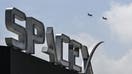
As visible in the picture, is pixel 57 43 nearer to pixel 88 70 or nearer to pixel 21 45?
pixel 21 45

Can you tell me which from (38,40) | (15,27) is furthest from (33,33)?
(15,27)

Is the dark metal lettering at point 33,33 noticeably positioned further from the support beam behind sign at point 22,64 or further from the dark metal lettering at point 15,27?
the support beam behind sign at point 22,64

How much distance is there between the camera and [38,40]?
39281 mm

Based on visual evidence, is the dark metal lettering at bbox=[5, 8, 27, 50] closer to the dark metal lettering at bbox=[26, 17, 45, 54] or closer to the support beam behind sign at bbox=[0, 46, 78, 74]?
the dark metal lettering at bbox=[26, 17, 45, 54]

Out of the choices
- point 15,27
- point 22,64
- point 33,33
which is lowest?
point 22,64

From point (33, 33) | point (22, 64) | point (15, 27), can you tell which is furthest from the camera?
point (33, 33)

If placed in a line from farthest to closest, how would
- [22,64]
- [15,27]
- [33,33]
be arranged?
[33,33] < [15,27] < [22,64]

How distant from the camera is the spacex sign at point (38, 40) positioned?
118ft

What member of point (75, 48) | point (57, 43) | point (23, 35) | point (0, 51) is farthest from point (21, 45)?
point (75, 48)

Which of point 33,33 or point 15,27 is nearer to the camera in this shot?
point 15,27

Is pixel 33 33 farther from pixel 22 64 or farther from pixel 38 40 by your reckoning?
pixel 22 64

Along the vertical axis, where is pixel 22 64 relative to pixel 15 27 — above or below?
below

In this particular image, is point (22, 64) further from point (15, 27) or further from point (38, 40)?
point (38, 40)

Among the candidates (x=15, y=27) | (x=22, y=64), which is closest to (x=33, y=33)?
(x=15, y=27)
